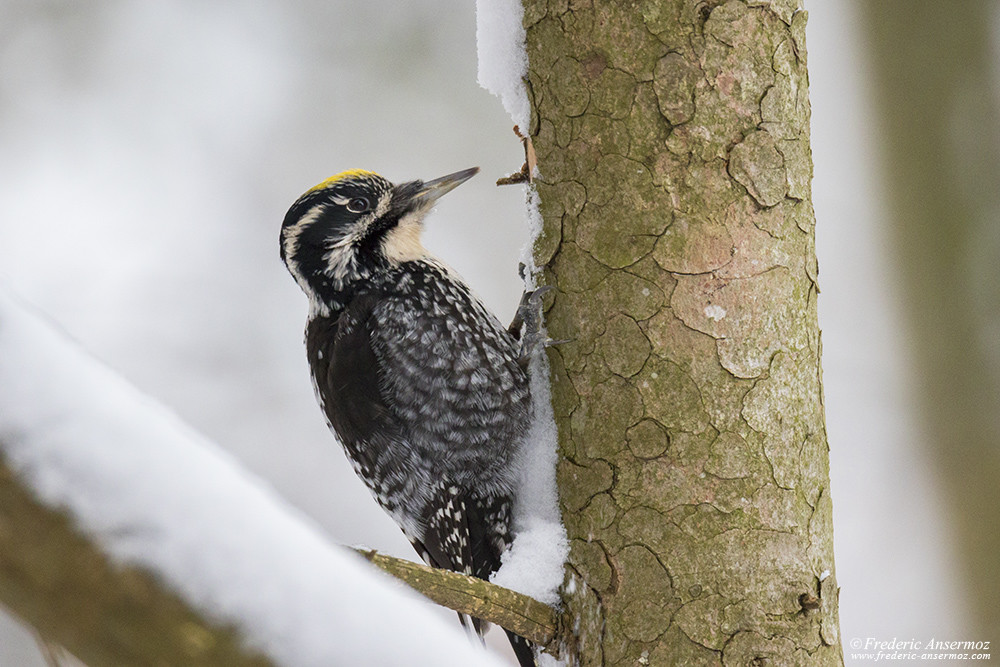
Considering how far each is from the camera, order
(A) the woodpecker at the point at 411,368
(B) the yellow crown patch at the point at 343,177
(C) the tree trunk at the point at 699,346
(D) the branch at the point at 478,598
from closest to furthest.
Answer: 1. (D) the branch at the point at 478,598
2. (C) the tree trunk at the point at 699,346
3. (A) the woodpecker at the point at 411,368
4. (B) the yellow crown patch at the point at 343,177

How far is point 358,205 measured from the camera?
113 inches

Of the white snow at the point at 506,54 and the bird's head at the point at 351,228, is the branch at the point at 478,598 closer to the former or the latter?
the white snow at the point at 506,54

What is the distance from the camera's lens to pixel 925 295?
283cm

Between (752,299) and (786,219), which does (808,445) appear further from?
(786,219)

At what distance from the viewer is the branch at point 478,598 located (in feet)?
5.30

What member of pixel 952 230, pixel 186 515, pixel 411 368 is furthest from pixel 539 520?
pixel 952 230

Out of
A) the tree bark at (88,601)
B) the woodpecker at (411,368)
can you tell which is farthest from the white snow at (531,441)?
the tree bark at (88,601)

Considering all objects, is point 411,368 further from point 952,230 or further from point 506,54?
point 952,230

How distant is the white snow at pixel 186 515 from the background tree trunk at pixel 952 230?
2582 mm

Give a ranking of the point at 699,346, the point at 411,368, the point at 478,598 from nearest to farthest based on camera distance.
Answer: the point at 478,598
the point at 699,346
the point at 411,368

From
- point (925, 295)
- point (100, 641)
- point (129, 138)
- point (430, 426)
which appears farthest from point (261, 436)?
point (100, 641)

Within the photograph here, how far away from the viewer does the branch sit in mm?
1615

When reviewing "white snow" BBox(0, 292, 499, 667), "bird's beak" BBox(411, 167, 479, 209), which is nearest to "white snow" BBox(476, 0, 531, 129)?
"bird's beak" BBox(411, 167, 479, 209)

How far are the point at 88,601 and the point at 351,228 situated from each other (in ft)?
7.74
